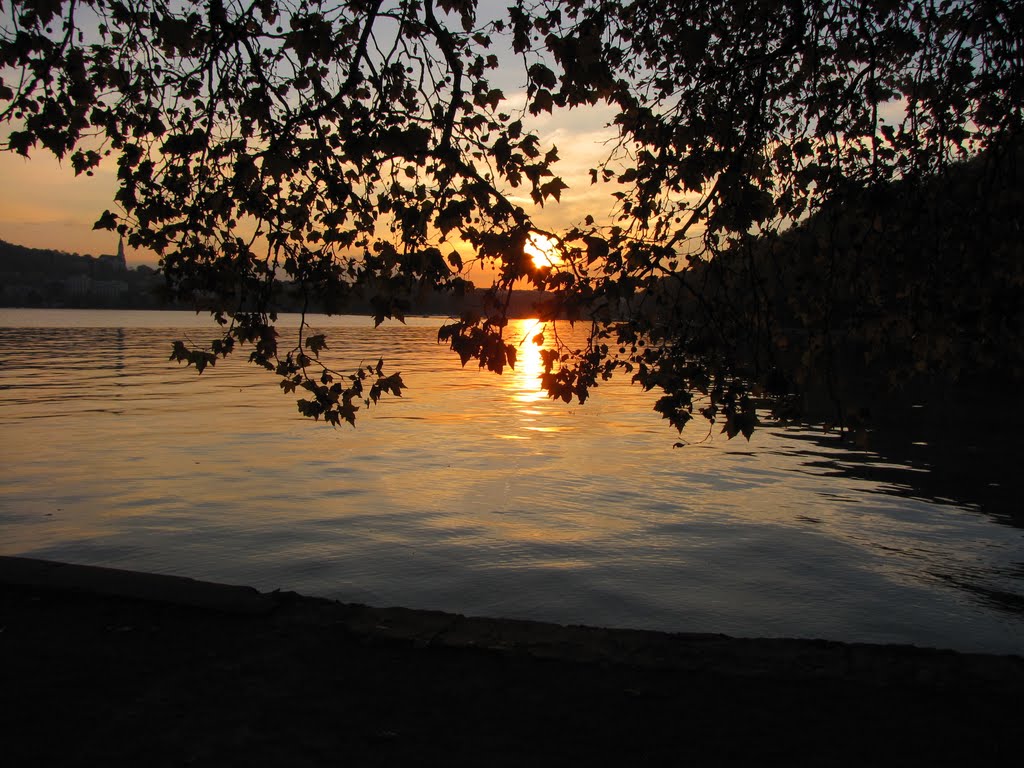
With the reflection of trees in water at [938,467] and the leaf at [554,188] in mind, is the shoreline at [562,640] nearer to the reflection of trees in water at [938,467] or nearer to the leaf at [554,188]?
the leaf at [554,188]

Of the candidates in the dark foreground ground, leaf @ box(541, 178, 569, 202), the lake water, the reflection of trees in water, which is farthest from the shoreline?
the reflection of trees in water

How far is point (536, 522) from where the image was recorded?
591 inches

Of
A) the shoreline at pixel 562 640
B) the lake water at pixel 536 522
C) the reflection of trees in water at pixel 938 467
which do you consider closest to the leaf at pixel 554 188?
the shoreline at pixel 562 640

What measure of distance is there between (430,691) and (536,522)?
8567mm

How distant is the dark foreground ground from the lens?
5672 mm

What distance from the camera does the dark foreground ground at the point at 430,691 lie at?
5.67 m

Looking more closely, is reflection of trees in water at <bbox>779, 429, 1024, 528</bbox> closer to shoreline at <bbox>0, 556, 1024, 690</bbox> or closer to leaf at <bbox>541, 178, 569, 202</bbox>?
shoreline at <bbox>0, 556, 1024, 690</bbox>

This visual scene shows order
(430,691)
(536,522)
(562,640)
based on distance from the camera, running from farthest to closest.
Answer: (536,522) < (562,640) < (430,691)

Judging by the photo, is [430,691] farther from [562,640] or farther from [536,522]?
[536,522]

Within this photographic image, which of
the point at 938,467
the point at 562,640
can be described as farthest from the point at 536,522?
the point at 938,467

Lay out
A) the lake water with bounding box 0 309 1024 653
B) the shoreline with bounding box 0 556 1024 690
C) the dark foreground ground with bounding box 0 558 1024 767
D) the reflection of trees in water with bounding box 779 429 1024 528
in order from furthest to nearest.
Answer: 1. the reflection of trees in water with bounding box 779 429 1024 528
2. the lake water with bounding box 0 309 1024 653
3. the shoreline with bounding box 0 556 1024 690
4. the dark foreground ground with bounding box 0 558 1024 767

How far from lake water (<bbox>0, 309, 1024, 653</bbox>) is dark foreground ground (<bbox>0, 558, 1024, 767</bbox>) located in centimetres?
282

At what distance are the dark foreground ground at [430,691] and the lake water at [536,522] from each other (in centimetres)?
282

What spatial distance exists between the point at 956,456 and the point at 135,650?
22.3 m
